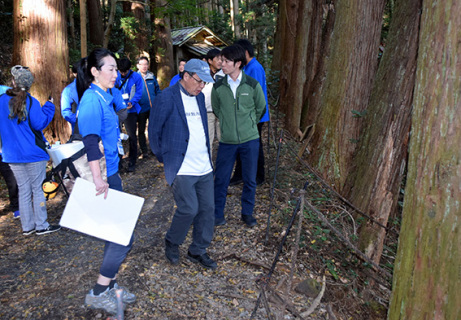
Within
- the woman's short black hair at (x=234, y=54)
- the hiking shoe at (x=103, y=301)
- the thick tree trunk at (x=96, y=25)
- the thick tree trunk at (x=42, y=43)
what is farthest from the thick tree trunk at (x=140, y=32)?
the hiking shoe at (x=103, y=301)

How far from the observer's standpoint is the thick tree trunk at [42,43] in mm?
6906

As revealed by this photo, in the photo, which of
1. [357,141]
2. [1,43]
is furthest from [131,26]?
[357,141]

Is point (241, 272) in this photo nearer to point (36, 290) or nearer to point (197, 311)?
point (197, 311)

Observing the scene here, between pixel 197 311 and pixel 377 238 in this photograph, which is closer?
pixel 197 311

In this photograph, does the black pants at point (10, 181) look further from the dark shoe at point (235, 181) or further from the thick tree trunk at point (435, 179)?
the thick tree trunk at point (435, 179)

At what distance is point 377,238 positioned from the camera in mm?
5000

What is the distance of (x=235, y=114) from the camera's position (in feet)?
14.0

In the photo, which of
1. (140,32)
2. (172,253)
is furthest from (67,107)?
(140,32)

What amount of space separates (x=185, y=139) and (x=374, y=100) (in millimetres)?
3341

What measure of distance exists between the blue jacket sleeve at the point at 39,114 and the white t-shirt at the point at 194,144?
6.73 feet

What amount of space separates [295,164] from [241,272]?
369cm

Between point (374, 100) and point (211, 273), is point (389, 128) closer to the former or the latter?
point (374, 100)

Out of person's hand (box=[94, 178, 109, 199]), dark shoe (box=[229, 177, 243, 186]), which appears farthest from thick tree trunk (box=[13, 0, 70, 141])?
person's hand (box=[94, 178, 109, 199])

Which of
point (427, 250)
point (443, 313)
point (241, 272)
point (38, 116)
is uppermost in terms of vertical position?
point (38, 116)
